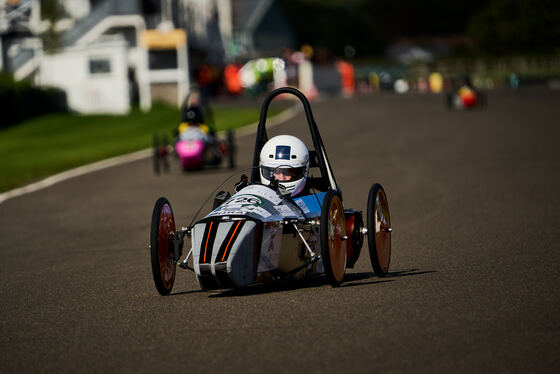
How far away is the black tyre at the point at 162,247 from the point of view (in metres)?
7.91

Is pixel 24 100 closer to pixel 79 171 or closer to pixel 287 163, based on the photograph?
pixel 79 171

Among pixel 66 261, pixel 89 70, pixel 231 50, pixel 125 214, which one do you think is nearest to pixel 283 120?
pixel 89 70

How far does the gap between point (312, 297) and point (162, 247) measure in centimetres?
113

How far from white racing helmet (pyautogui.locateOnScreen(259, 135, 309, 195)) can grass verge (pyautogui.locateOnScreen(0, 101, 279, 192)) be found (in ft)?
37.7

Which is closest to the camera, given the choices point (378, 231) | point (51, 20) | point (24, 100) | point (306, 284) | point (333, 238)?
point (333, 238)

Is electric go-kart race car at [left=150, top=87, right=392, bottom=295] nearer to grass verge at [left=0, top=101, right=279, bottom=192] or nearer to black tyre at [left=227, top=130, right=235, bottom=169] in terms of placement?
grass verge at [left=0, top=101, right=279, bottom=192]

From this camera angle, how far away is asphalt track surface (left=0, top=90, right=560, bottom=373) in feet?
20.1

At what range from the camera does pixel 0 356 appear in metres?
6.56

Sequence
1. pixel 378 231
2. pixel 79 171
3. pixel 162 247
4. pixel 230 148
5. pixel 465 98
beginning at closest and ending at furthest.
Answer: pixel 162 247 < pixel 378 231 < pixel 230 148 < pixel 79 171 < pixel 465 98

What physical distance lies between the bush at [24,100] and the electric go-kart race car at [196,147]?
57.8 feet

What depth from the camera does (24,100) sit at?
39.8 metres

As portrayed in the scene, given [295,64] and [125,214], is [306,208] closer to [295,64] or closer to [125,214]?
[125,214]

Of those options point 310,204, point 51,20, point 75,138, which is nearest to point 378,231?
point 310,204

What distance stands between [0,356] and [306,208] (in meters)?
2.83
